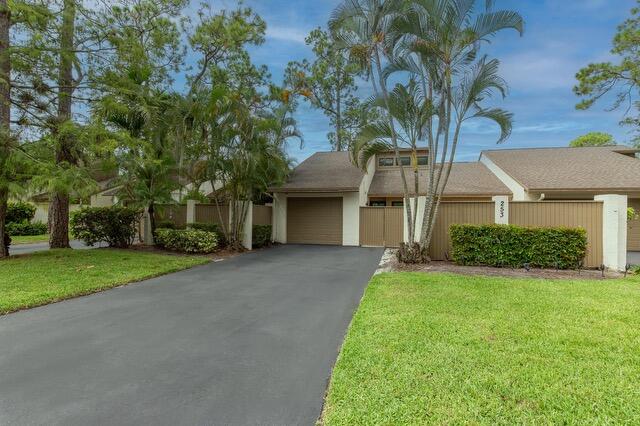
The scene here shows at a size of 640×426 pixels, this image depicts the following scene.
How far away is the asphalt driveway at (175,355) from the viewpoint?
292 centimetres

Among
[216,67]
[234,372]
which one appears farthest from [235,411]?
[216,67]

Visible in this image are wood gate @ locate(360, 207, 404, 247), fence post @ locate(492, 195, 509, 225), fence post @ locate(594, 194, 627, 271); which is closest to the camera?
fence post @ locate(594, 194, 627, 271)

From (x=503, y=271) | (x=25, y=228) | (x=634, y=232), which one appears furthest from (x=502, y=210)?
(x=25, y=228)

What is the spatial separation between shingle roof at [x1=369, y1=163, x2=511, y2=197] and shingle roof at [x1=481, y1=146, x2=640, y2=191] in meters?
0.80

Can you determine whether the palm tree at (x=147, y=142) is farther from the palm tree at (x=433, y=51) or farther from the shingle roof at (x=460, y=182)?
Answer: the shingle roof at (x=460, y=182)

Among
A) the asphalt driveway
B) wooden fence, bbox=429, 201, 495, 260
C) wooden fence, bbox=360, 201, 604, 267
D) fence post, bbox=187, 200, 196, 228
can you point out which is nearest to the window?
wooden fence, bbox=360, 201, 604, 267

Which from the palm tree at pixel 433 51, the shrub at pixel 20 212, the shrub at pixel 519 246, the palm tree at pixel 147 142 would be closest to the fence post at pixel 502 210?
the shrub at pixel 519 246

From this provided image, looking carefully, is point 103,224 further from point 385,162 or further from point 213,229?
point 385,162

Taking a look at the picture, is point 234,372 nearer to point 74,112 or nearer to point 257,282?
point 257,282

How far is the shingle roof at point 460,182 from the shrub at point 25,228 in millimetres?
19122

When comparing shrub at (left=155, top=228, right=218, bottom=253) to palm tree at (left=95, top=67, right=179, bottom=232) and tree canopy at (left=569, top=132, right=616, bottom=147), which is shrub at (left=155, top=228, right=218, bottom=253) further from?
tree canopy at (left=569, top=132, right=616, bottom=147)

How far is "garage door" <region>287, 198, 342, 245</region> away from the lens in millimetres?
16719

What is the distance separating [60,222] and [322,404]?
1344cm

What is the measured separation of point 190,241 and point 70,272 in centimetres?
411
